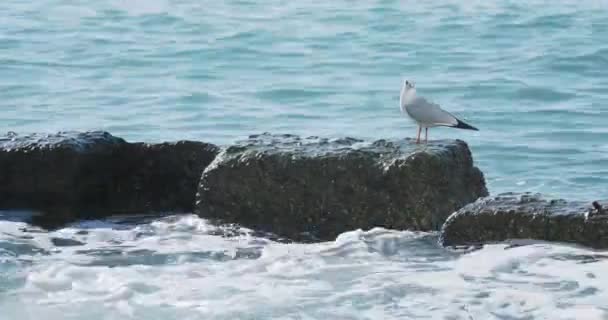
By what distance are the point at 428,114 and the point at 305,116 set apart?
570 cm

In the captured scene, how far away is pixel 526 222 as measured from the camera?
580 centimetres

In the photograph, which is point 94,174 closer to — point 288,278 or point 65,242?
point 65,242

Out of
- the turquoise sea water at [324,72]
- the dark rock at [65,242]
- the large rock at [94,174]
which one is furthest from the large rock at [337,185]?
the turquoise sea water at [324,72]

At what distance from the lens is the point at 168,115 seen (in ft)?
40.7

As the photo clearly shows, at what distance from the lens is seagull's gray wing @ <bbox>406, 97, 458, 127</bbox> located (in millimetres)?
6625

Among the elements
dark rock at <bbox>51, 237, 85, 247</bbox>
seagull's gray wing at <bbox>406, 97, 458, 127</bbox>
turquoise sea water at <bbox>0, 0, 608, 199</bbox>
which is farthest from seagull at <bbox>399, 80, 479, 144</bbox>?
turquoise sea water at <bbox>0, 0, 608, 199</bbox>

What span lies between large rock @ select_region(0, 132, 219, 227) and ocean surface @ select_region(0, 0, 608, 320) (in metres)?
0.19

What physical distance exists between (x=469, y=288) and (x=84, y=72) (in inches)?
→ 405

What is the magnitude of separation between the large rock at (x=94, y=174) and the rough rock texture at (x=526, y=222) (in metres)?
1.54

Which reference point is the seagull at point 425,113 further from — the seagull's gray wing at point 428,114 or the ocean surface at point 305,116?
the ocean surface at point 305,116

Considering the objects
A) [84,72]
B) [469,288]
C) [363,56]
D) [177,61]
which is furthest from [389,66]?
[469,288]

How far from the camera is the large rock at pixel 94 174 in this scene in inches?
262

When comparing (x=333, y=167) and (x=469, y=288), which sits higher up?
(x=333, y=167)

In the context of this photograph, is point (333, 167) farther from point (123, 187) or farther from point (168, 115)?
point (168, 115)
